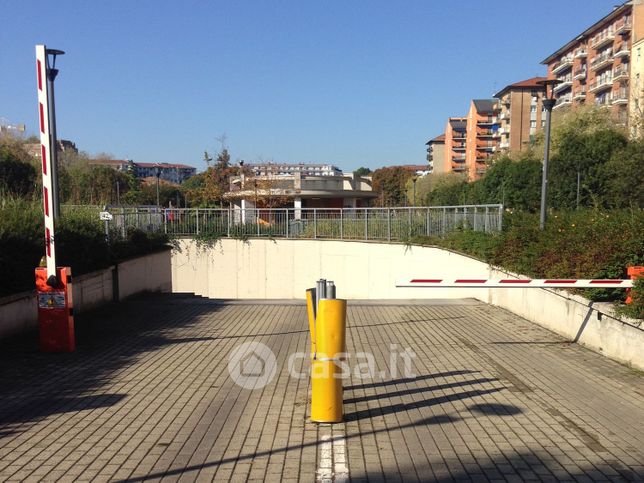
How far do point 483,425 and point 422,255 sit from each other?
46.4 ft

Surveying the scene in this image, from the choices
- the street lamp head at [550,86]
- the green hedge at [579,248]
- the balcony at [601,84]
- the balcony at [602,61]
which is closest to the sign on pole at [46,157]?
the green hedge at [579,248]

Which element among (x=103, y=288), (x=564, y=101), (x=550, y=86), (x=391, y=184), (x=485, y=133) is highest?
(x=564, y=101)

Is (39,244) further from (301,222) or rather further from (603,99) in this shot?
(603,99)

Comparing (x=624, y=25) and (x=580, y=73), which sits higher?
(x=624, y=25)

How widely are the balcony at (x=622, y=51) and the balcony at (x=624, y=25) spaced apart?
4.84 feet

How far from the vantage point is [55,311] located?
8203 mm

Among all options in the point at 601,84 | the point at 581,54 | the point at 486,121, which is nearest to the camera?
the point at 601,84

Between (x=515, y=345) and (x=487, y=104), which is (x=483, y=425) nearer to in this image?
(x=515, y=345)

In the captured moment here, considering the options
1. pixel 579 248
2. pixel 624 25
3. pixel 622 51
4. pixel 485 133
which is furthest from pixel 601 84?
pixel 579 248

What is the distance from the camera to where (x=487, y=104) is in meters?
107

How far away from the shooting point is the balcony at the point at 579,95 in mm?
79062

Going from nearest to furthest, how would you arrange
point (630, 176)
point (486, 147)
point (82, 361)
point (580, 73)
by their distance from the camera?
1. point (82, 361)
2. point (630, 176)
3. point (580, 73)
4. point (486, 147)

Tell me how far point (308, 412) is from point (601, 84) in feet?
258

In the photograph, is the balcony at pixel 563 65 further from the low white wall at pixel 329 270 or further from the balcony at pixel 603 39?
the low white wall at pixel 329 270
